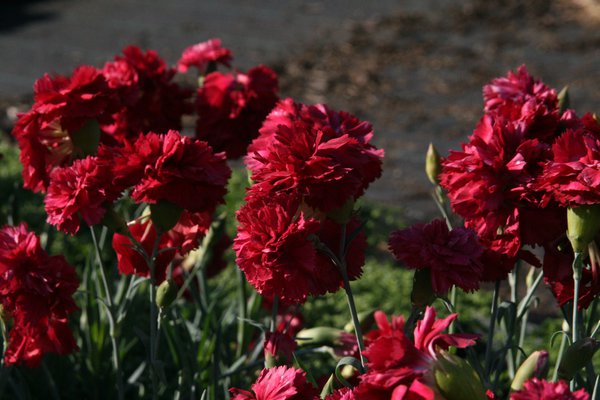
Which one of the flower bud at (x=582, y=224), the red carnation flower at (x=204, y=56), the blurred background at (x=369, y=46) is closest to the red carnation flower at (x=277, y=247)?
the flower bud at (x=582, y=224)

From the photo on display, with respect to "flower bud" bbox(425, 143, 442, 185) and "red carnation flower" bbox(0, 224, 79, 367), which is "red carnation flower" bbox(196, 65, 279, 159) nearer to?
"flower bud" bbox(425, 143, 442, 185)

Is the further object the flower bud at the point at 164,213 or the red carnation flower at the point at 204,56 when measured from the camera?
the red carnation flower at the point at 204,56

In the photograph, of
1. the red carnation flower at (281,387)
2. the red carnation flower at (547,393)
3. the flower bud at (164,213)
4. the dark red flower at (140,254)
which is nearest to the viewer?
the red carnation flower at (547,393)

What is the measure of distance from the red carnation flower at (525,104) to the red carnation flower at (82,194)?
0.64 m

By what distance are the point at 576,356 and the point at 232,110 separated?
3.18 feet

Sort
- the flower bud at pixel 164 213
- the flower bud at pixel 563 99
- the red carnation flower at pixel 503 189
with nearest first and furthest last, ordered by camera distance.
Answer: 1. the red carnation flower at pixel 503 189
2. the flower bud at pixel 164 213
3. the flower bud at pixel 563 99

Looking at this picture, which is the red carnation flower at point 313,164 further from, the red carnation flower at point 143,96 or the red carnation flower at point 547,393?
the red carnation flower at point 143,96

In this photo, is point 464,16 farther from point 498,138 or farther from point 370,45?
point 498,138

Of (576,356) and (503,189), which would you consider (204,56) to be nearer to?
(503,189)

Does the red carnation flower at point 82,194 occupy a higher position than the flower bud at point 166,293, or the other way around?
the red carnation flower at point 82,194

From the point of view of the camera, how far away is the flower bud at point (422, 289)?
1428mm

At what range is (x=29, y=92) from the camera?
17.1 ft

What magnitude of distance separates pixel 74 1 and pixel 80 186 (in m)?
5.56

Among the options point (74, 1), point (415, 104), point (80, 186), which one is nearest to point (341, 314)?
point (80, 186)
